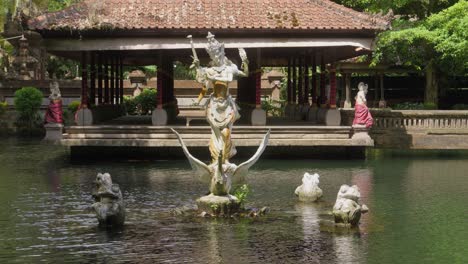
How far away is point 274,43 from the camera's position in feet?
77.4

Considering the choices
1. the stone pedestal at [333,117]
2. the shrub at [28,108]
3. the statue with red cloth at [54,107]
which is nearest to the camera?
the stone pedestal at [333,117]

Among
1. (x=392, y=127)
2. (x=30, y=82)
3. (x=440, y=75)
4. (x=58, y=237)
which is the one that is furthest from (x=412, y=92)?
(x=58, y=237)

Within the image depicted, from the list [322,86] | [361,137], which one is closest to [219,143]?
[361,137]

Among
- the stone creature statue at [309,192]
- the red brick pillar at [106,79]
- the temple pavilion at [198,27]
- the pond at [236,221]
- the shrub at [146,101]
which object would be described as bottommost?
the pond at [236,221]

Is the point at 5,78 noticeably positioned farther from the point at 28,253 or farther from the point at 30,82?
the point at 28,253

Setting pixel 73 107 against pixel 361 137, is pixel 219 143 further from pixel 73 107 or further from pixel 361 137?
pixel 73 107

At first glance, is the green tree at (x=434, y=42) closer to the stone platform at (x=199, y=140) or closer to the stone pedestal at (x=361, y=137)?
the stone pedestal at (x=361, y=137)

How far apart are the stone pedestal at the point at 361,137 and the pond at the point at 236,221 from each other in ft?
6.64

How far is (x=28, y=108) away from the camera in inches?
1431

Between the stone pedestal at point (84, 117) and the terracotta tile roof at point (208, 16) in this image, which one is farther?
the stone pedestal at point (84, 117)

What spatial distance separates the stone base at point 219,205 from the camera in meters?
12.9

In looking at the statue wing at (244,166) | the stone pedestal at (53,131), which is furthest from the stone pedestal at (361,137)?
the statue wing at (244,166)

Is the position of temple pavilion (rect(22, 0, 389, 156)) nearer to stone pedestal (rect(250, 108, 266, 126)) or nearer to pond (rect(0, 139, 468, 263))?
stone pedestal (rect(250, 108, 266, 126))

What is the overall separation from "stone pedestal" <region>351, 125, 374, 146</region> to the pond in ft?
6.64
